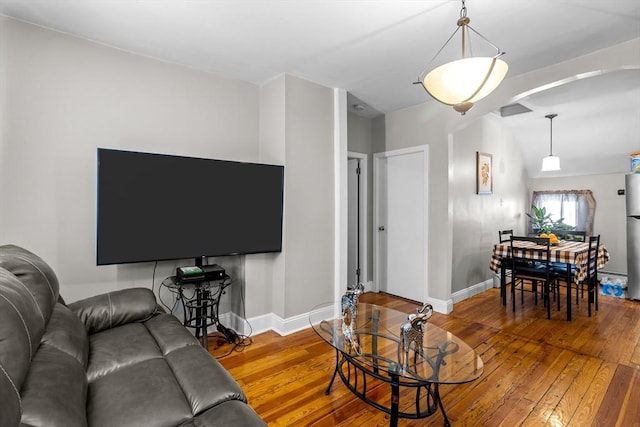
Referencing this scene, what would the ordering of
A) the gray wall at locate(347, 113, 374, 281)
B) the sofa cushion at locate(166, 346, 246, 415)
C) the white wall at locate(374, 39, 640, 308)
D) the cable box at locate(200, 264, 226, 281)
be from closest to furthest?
1. the sofa cushion at locate(166, 346, 246, 415)
2. the cable box at locate(200, 264, 226, 281)
3. the white wall at locate(374, 39, 640, 308)
4. the gray wall at locate(347, 113, 374, 281)

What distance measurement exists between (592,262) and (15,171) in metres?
5.96

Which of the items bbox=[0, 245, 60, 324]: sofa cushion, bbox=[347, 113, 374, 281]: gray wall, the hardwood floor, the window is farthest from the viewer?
the window

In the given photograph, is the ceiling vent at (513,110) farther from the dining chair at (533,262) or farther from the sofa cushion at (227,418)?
the sofa cushion at (227,418)

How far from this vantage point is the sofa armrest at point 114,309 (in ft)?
6.59

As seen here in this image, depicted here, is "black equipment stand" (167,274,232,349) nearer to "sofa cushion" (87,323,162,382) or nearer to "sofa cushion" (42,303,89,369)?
"sofa cushion" (87,323,162,382)

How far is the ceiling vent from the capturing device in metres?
4.61

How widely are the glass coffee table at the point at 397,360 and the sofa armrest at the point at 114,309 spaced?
A: 1.18 metres

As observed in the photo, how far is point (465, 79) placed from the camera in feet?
6.03

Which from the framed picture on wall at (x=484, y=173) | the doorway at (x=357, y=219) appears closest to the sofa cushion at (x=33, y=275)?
the doorway at (x=357, y=219)

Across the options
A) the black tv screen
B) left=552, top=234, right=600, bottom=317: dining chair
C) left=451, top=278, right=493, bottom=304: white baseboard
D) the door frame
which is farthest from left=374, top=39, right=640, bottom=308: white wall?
the black tv screen

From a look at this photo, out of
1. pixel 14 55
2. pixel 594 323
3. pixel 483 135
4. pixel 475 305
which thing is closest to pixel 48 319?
pixel 14 55

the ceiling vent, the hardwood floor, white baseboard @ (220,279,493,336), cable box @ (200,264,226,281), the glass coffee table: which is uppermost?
the ceiling vent

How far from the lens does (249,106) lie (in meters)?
3.40

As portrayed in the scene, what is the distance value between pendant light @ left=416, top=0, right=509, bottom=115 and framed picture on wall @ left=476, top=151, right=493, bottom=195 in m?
3.02
